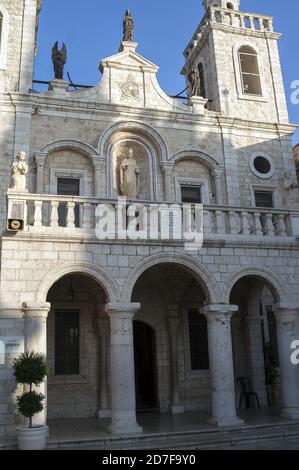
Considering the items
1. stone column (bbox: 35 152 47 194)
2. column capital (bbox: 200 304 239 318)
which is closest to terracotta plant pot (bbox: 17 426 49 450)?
column capital (bbox: 200 304 239 318)

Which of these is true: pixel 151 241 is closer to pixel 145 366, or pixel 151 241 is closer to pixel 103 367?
pixel 103 367

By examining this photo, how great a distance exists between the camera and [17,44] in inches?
667

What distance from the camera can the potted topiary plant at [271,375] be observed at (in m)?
16.5

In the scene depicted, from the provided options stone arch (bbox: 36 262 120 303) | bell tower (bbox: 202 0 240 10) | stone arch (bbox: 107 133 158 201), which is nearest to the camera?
stone arch (bbox: 36 262 120 303)

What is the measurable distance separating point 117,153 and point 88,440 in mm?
9608

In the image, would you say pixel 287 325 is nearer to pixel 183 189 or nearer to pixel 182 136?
pixel 183 189

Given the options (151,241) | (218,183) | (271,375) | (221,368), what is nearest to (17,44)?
(218,183)

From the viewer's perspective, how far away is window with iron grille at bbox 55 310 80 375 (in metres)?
14.9

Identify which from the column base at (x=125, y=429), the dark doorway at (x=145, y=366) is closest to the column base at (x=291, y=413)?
the column base at (x=125, y=429)

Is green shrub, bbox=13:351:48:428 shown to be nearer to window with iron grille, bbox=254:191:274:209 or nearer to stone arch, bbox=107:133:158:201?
stone arch, bbox=107:133:158:201

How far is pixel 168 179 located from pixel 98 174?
2.43m

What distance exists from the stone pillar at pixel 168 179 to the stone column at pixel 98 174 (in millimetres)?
2165

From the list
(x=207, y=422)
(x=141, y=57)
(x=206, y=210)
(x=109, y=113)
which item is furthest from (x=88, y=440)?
(x=141, y=57)

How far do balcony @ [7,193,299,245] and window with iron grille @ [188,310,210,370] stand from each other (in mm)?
4275
